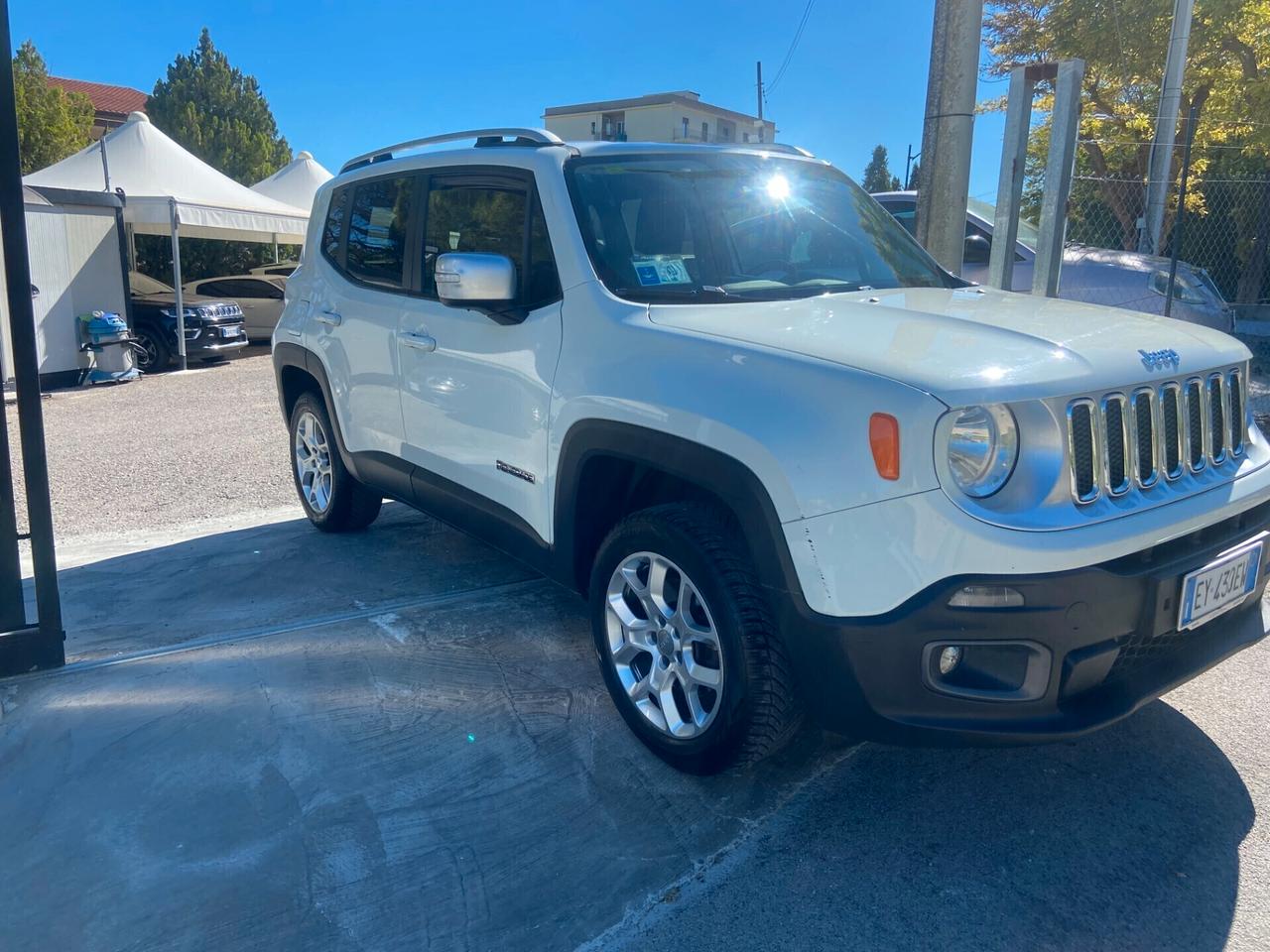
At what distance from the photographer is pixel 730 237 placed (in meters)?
3.72

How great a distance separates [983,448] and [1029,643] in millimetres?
471

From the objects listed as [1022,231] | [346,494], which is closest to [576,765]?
[346,494]

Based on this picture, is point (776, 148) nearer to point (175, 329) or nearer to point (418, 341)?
point (418, 341)

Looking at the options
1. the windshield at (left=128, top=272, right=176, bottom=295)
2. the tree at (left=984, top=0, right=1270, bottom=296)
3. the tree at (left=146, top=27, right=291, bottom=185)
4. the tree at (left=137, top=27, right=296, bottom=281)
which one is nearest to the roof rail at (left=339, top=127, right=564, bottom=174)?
the tree at (left=984, top=0, right=1270, bottom=296)

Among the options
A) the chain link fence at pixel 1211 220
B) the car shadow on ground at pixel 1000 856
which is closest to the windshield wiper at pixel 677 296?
the car shadow on ground at pixel 1000 856

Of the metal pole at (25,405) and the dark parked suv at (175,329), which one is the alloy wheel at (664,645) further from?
the dark parked suv at (175,329)

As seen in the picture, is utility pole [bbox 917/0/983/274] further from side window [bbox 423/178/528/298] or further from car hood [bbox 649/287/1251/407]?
side window [bbox 423/178/528/298]

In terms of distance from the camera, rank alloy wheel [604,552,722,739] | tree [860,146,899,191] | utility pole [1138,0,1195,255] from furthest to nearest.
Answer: tree [860,146,899,191], utility pole [1138,0,1195,255], alloy wheel [604,552,722,739]

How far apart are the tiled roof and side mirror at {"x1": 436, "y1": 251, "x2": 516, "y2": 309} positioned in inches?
2209

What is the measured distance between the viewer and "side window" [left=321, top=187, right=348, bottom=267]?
5203 millimetres

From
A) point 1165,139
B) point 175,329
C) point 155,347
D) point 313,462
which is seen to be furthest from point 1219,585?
point 155,347

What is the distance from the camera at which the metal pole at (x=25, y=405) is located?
3.54m

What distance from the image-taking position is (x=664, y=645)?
3156 mm

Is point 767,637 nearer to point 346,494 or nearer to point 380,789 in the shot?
point 380,789
